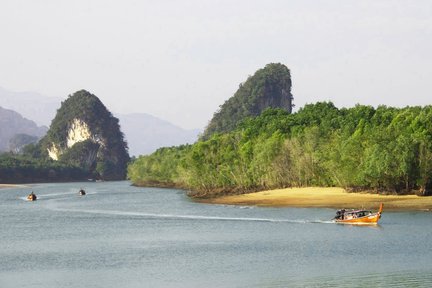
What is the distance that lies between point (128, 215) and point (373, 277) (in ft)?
156

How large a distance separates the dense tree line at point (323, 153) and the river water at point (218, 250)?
10.6m

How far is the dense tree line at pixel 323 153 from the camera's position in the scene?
8288 cm

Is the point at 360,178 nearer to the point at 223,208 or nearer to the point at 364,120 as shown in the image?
the point at 223,208

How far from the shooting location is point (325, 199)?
88.9m

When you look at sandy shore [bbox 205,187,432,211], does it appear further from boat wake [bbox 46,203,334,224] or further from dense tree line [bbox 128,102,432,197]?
boat wake [bbox 46,203,334,224]

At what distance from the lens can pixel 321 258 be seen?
4731 cm

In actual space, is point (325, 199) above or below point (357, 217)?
above

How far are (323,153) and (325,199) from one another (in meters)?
11.3

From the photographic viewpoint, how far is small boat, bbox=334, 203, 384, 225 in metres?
63.2

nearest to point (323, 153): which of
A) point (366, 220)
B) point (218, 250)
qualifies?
point (366, 220)

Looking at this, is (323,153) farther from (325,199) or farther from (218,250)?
(218,250)

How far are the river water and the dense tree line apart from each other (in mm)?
10564

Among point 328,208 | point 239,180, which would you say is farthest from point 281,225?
point 239,180

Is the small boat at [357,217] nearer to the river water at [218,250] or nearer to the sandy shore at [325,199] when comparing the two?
the river water at [218,250]
